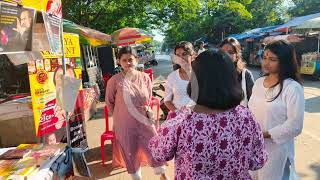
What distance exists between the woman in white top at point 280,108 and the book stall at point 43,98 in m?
1.49

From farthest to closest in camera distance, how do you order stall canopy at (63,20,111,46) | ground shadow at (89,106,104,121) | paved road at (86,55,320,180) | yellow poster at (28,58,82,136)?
ground shadow at (89,106,104,121) → stall canopy at (63,20,111,46) → paved road at (86,55,320,180) → yellow poster at (28,58,82,136)

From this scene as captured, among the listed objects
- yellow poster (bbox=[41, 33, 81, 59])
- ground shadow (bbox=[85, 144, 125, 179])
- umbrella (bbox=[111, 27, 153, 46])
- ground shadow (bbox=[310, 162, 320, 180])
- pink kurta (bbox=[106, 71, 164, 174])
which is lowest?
ground shadow (bbox=[310, 162, 320, 180])

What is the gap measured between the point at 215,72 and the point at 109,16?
1511 cm

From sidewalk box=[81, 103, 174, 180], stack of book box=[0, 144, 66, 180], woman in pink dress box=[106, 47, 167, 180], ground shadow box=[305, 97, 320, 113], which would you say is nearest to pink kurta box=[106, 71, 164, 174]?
woman in pink dress box=[106, 47, 167, 180]

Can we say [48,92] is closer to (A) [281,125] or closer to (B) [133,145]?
(B) [133,145]

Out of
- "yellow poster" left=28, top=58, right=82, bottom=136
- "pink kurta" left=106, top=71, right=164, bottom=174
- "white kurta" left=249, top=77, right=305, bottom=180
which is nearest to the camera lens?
"white kurta" left=249, top=77, right=305, bottom=180

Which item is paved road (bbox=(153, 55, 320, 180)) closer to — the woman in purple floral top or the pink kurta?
the pink kurta

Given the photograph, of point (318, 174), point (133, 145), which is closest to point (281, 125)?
point (133, 145)

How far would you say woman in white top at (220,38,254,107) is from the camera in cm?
330

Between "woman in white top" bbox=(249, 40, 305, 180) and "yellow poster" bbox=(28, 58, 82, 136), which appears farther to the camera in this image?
"yellow poster" bbox=(28, 58, 82, 136)

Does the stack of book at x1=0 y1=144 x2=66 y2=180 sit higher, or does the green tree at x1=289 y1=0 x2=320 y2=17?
the green tree at x1=289 y1=0 x2=320 y2=17

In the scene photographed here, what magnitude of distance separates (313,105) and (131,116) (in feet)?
21.3

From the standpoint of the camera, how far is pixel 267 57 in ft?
8.36

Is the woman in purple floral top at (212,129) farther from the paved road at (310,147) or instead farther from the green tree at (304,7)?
the green tree at (304,7)
